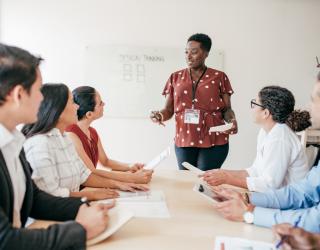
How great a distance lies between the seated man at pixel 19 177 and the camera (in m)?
0.93

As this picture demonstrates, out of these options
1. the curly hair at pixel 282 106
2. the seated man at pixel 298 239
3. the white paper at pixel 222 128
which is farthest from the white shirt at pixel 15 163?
the white paper at pixel 222 128

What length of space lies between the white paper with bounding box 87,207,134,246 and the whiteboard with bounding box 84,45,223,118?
2.97m

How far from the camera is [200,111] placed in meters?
2.75

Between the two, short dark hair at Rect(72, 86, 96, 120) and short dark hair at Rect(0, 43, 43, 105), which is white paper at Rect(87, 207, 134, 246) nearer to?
short dark hair at Rect(0, 43, 43, 105)

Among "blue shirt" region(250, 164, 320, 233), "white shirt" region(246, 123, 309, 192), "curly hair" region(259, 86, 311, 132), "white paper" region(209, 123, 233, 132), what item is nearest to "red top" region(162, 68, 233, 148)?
"white paper" region(209, 123, 233, 132)

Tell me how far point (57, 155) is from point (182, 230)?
0.72 m

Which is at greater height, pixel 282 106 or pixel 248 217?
pixel 282 106

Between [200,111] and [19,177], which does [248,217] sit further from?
[200,111]

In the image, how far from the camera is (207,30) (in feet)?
13.5

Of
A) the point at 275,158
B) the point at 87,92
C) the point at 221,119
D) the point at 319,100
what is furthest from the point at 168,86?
the point at 319,100

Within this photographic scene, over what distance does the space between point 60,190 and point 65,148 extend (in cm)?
26

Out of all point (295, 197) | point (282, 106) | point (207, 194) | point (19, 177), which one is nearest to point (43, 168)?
point (19, 177)

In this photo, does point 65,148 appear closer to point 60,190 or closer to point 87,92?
point 60,190

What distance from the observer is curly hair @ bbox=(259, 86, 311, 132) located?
1.92 metres
